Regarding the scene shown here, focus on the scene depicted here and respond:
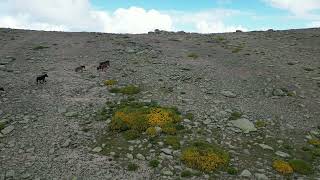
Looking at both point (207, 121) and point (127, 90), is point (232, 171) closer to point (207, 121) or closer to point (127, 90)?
point (207, 121)

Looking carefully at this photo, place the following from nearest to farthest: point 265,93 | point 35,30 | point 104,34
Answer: point 265,93 → point 104,34 → point 35,30

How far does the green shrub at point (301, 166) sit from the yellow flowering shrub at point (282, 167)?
225 mm

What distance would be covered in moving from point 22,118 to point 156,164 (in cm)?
803

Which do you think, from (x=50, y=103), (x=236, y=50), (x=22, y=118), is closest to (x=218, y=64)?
(x=236, y=50)

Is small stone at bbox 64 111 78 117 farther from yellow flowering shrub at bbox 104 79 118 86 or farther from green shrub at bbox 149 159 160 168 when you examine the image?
green shrub at bbox 149 159 160 168

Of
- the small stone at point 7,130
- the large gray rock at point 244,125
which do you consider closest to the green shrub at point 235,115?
the large gray rock at point 244,125

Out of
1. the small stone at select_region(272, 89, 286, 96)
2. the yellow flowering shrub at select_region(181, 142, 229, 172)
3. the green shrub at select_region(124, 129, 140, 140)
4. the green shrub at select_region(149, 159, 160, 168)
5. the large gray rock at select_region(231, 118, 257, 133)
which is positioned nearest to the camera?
the green shrub at select_region(149, 159, 160, 168)

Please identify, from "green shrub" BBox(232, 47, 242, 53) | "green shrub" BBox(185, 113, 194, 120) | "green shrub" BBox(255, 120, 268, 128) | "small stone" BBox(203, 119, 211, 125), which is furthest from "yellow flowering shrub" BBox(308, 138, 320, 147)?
"green shrub" BBox(232, 47, 242, 53)

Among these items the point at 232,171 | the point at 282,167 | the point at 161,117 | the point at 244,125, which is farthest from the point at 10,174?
the point at 244,125

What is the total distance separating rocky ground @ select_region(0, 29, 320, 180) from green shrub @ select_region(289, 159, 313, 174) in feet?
0.75

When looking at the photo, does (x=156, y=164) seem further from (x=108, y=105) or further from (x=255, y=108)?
(x=255, y=108)

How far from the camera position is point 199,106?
22125mm

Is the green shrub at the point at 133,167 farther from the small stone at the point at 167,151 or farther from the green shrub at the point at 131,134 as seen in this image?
the green shrub at the point at 131,134

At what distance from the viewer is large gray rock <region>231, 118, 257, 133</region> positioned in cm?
1985
